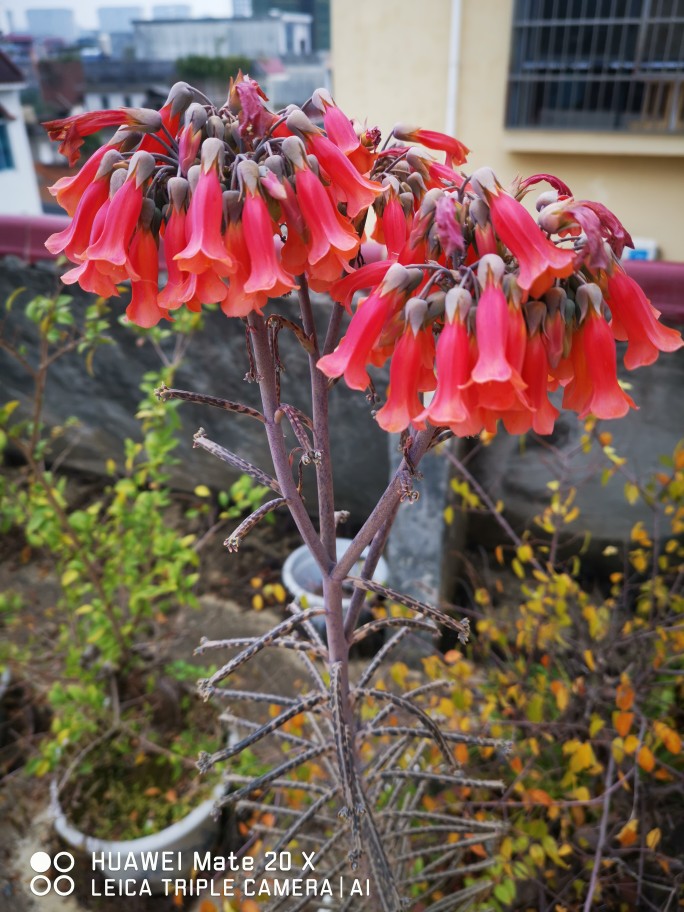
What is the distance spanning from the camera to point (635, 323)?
0.62 metres

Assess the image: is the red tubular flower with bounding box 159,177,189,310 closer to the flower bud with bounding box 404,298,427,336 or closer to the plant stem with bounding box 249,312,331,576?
the plant stem with bounding box 249,312,331,576

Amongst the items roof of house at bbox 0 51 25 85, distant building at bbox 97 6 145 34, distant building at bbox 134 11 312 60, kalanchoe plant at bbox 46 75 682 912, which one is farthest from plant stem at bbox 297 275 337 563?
distant building at bbox 97 6 145 34

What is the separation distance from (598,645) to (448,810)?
1.87ft

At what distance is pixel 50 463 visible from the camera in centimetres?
330

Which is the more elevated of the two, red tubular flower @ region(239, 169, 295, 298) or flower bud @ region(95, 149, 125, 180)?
flower bud @ region(95, 149, 125, 180)

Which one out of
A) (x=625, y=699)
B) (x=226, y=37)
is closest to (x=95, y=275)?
(x=625, y=699)

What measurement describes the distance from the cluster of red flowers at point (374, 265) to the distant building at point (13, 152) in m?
10.8

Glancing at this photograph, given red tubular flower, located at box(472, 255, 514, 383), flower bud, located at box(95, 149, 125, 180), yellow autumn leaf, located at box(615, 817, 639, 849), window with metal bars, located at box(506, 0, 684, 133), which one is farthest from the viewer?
window with metal bars, located at box(506, 0, 684, 133)

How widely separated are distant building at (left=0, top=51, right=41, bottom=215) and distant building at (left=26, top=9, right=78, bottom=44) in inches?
283

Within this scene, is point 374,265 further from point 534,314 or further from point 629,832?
point 629,832

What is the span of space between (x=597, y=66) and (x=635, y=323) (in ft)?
15.5

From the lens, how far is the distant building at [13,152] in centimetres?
1001

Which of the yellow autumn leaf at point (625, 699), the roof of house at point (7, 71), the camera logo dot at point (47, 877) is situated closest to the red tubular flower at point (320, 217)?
the yellow autumn leaf at point (625, 699)

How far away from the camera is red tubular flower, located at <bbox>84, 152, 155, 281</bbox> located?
0.60 metres
